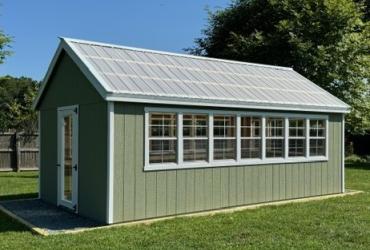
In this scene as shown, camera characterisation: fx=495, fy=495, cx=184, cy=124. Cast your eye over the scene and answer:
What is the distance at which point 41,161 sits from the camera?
12.9 m

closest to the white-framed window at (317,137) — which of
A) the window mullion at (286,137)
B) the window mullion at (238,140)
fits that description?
the window mullion at (286,137)

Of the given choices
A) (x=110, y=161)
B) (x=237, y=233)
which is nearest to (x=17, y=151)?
(x=110, y=161)

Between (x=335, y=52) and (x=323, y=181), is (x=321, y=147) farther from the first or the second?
(x=335, y=52)

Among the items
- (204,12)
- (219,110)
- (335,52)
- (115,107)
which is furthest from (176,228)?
(204,12)

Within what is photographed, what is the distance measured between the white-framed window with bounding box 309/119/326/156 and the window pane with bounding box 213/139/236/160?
2.96m

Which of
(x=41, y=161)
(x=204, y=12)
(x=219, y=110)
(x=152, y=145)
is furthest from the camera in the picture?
(x=204, y=12)

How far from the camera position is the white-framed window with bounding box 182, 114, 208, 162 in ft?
34.9

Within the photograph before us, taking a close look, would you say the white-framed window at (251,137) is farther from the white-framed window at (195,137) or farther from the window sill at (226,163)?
the white-framed window at (195,137)

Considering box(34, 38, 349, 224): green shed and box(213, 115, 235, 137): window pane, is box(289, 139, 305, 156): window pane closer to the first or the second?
box(34, 38, 349, 224): green shed

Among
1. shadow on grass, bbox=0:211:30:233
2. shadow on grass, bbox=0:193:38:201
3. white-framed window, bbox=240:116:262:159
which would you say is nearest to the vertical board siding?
white-framed window, bbox=240:116:262:159

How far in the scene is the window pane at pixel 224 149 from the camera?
36.9ft

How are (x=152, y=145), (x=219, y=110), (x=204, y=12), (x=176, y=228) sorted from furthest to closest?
(x=204, y=12) → (x=219, y=110) → (x=152, y=145) → (x=176, y=228)

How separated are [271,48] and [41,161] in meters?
15.5

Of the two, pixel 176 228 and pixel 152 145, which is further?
pixel 152 145
